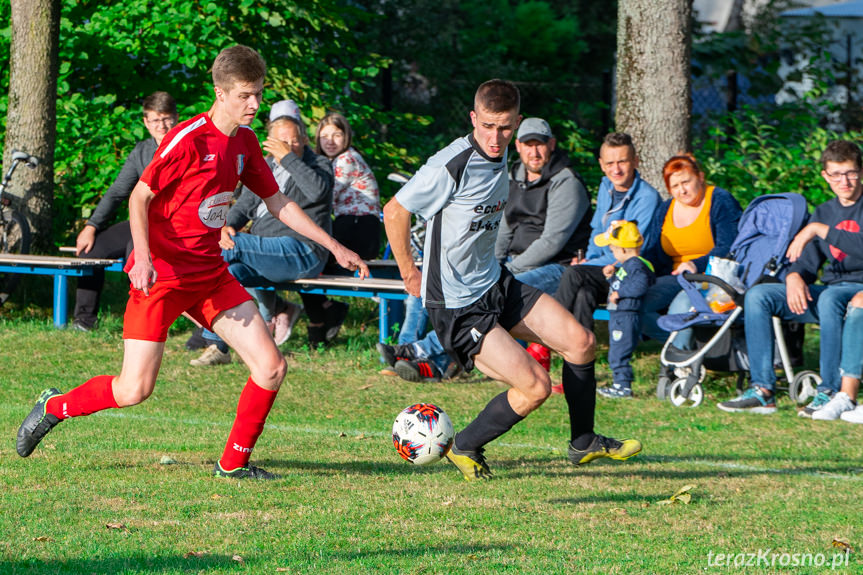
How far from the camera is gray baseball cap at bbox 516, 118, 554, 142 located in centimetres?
955

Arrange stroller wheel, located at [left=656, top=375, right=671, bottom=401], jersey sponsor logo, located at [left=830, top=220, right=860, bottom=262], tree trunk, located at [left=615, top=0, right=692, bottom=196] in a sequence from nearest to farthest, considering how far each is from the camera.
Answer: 1. jersey sponsor logo, located at [left=830, top=220, right=860, bottom=262]
2. stroller wheel, located at [left=656, top=375, right=671, bottom=401]
3. tree trunk, located at [left=615, top=0, right=692, bottom=196]

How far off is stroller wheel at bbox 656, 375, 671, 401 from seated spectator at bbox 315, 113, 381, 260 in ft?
9.46

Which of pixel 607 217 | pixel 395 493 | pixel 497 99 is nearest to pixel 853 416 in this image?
pixel 607 217

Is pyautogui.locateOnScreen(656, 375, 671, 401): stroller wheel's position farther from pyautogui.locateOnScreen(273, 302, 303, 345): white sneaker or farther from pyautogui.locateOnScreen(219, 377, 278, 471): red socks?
pyautogui.locateOnScreen(219, 377, 278, 471): red socks

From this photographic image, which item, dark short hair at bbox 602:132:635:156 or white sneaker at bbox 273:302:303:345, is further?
white sneaker at bbox 273:302:303:345

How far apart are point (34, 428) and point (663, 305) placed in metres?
4.99

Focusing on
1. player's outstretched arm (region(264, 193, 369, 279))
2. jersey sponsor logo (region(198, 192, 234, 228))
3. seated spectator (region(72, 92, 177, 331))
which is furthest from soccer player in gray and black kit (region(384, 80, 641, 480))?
seated spectator (region(72, 92, 177, 331))

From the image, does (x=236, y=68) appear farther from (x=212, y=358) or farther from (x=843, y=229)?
(x=843, y=229)

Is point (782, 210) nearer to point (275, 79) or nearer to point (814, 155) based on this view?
point (814, 155)

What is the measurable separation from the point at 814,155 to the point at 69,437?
9.40m

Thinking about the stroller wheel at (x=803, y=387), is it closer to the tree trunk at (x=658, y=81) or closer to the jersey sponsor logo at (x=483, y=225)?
the tree trunk at (x=658, y=81)

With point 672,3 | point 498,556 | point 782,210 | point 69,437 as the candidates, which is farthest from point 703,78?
point 498,556

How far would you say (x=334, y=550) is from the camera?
4.77 metres

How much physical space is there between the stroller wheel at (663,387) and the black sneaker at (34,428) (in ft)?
15.1
